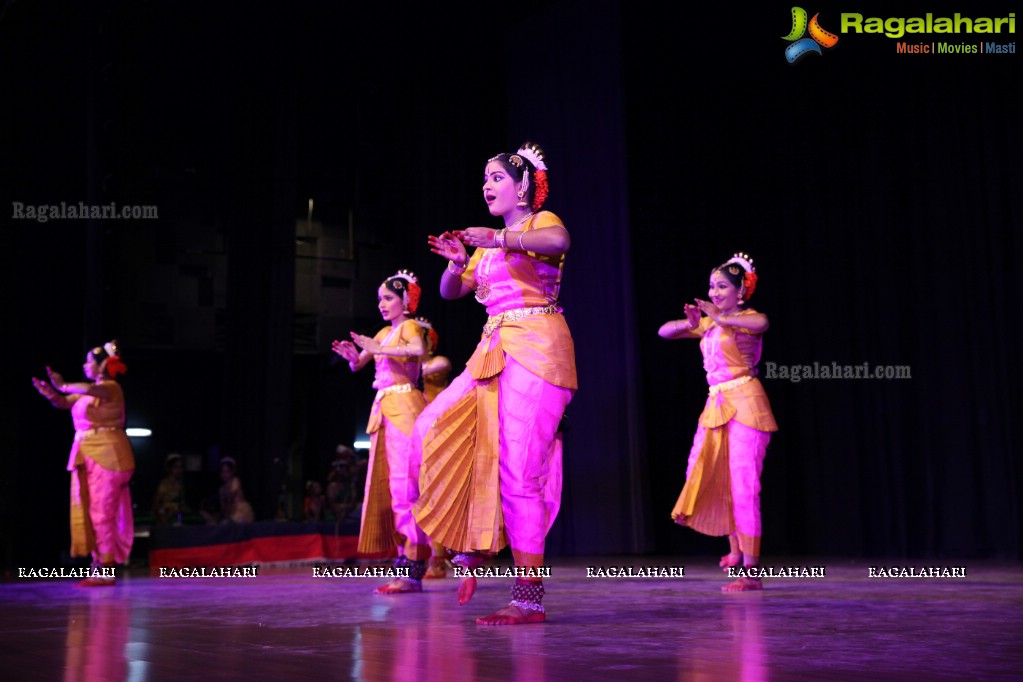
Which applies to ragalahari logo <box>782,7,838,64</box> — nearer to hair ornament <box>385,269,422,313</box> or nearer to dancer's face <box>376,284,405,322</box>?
hair ornament <box>385,269,422,313</box>

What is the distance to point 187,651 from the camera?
296 centimetres

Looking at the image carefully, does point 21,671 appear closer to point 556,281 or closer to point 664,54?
point 556,281

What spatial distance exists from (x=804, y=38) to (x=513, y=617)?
6.78 metres

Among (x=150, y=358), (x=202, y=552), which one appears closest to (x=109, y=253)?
(x=202, y=552)

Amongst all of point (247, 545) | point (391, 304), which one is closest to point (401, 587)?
point (391, 304)

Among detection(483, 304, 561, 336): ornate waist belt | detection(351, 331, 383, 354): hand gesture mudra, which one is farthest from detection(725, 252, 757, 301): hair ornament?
detection(483, 304, 561, 336): ornate waist belt

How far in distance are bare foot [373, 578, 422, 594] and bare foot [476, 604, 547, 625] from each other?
166 centimetres

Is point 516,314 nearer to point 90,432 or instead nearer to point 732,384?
point 732,384

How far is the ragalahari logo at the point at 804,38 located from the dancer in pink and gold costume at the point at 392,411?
4638mm

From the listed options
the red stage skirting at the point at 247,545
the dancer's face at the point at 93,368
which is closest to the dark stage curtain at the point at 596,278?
the red stage skirting at the point at 247,545

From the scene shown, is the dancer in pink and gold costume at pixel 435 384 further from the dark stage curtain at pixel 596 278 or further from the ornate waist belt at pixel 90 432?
the dark stage curtain at pixel 596 278

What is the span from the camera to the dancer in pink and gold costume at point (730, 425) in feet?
18.8

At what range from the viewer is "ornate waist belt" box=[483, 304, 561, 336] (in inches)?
154

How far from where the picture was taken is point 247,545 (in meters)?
9.32
